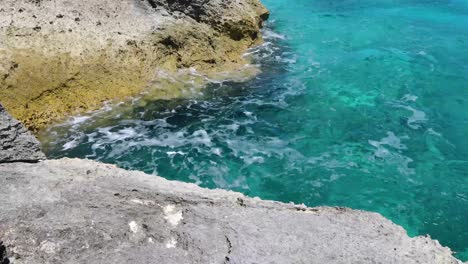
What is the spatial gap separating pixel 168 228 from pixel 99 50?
633 cm

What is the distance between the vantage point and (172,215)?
4160mm

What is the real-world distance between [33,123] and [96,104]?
129cm

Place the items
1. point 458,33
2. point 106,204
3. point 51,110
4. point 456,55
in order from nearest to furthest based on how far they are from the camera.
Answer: point 106,204, point 51,110, point 456,55, point 458,33

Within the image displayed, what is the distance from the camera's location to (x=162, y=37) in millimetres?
10328

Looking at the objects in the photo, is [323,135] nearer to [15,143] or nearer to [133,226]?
[133,226]

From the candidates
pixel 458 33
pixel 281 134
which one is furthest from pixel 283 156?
pixel 458 33

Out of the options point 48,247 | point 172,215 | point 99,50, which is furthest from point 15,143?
point 99,50

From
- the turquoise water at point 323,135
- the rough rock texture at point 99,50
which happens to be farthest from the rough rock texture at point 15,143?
the rough rock texture at point 99,50

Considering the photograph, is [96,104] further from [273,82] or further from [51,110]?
[273,82]

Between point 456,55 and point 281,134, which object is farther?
point 456,55

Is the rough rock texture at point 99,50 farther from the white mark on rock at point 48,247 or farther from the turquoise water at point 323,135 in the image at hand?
the white mark on rock at point 48,247

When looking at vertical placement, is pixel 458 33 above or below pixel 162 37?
below

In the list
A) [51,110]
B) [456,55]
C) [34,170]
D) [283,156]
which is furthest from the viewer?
[456,55]

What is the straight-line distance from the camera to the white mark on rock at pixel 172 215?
4.08 metres
